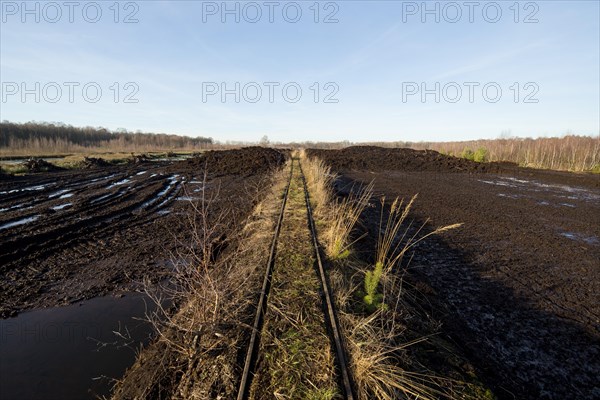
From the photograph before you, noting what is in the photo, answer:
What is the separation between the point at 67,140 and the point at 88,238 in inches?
2713

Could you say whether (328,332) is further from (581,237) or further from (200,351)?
(581,237)

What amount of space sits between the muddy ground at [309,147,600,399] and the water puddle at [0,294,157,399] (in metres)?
3.89

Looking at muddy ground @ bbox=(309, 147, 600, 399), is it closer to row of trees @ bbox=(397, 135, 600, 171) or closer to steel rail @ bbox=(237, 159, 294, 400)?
steel rail @ bbox=(237, 159, 294, 400)

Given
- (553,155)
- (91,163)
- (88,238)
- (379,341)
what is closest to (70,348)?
(379,341)

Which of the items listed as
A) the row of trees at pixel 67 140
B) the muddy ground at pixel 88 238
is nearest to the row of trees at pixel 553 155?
the muddy ground at pixel 88 238

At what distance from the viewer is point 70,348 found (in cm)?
385

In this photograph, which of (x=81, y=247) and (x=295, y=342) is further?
(x=81, y=247)

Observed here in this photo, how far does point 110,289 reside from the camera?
5195 millimetres

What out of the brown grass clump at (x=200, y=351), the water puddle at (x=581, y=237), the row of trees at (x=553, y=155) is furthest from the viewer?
the row of trees at (x=553, y=155)

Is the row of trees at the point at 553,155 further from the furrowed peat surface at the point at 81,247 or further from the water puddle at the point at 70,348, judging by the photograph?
the water puddle at the point at 70,348

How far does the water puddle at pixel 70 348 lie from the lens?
3205mm

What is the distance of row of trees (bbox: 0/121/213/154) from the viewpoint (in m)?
43.4

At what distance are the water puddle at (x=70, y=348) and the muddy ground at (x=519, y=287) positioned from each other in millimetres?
3894

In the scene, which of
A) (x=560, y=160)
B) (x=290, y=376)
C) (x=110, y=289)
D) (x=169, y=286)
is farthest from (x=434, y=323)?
(x=560, y=160)
